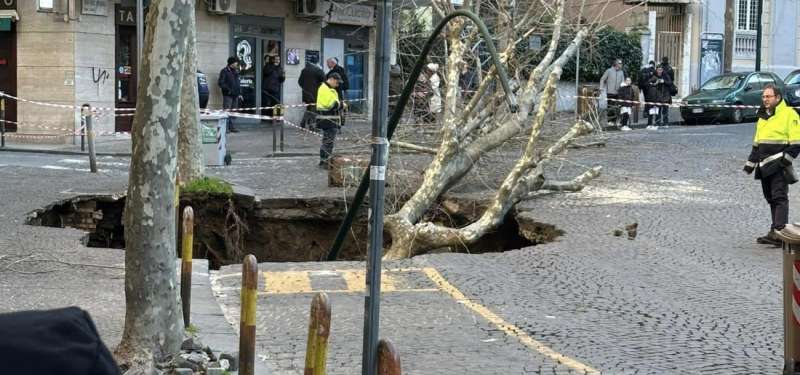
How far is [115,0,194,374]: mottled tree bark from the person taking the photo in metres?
6.36

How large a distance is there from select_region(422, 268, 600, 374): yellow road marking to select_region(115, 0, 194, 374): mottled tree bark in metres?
2.50

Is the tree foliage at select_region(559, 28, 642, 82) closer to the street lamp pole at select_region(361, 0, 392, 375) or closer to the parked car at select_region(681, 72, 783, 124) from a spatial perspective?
the parked car at select_region(681, 72, 783, 124)

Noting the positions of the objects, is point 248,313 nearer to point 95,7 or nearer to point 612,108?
point 95,7

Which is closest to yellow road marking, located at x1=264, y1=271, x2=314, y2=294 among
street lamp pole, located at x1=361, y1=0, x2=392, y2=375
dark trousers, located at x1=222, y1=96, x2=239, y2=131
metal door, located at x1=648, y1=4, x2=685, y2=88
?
street lamp pole, located at x1=361, y1=0, x2=392, y2=375

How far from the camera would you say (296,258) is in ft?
49.6

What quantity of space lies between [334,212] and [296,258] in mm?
996

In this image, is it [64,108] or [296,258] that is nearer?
[296,258]

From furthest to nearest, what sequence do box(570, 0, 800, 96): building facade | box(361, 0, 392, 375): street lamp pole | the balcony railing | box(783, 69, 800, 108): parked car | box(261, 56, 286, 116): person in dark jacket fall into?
1. the balcony railing
2. box(570, 0, 800, 96): building facade
3. box(783, 69, 800, 108): parked car
4. box(261, 56, 286, 116): person in dark jacket
5. box(361, 0, 392, 375): street lamp pole

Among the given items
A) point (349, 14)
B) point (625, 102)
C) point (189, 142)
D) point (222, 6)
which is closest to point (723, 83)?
point (625, 102)

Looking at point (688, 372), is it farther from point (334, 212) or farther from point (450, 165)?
point (334, 212)

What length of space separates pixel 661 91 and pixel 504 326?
23582mm

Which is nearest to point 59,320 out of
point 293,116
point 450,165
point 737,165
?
point 450,165

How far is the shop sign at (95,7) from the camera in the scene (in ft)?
77.3

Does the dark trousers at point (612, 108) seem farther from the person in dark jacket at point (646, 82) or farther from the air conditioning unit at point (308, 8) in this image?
the air conditioning unit at point (308, 8)
